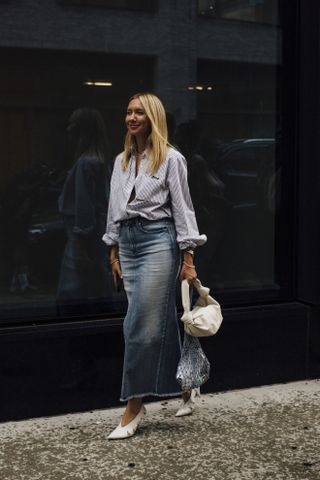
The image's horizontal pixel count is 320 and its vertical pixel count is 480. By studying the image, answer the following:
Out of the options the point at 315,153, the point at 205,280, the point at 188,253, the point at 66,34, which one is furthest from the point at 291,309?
the point at 66,34

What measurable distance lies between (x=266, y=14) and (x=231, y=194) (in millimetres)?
1322

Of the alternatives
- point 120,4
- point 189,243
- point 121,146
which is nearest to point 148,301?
point 189,243

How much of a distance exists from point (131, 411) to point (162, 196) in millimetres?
1247

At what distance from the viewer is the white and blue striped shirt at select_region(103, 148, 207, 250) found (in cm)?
409

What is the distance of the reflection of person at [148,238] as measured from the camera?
161 inches

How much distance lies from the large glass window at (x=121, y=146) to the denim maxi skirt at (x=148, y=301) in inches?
31.5

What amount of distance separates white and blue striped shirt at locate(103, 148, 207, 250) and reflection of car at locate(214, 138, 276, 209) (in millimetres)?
1243

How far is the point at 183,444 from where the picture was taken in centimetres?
413

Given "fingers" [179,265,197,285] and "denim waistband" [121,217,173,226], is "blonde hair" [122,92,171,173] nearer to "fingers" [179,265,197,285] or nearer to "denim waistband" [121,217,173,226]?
"denim waistband" [121,217,173,226]

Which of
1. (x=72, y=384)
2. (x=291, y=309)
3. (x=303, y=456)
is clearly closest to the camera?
(x=303, y=456)

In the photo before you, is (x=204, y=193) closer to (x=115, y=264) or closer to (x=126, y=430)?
(x=115, y=264)

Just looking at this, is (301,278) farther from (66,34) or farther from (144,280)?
(66,34)

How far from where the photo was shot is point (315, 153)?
17.5ft

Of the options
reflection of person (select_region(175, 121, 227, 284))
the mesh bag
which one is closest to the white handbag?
the mesh bag
